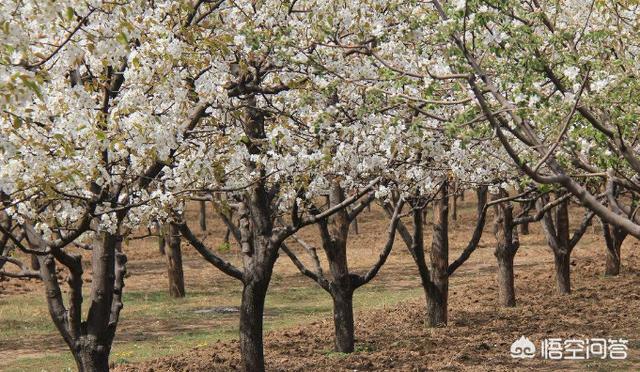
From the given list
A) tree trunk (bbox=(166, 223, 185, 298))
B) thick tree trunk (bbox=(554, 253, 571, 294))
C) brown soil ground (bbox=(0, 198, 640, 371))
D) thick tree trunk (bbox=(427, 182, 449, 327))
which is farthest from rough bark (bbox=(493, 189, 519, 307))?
tree trunk (bbox=(166, 223, 185, 298))

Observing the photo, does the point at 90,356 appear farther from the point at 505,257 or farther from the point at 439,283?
the point at 505,257

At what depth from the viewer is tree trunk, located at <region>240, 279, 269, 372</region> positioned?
13.9 m

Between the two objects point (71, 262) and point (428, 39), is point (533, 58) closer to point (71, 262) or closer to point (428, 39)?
point (428, 39)

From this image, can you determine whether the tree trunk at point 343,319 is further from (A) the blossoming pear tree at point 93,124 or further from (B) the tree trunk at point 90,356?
(B) the tree trunk at point 90,356

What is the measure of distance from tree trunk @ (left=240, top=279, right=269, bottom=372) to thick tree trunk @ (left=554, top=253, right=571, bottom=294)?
11758 millimetres

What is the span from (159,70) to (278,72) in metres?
3.33

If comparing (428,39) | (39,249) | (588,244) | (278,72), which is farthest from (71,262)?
(588,244)

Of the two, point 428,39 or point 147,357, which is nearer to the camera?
point 428,39

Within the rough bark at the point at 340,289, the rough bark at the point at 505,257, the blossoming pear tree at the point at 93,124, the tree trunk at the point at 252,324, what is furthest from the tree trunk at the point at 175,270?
the blossoming pear tree at the point at 93,124

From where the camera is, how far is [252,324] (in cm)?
1400

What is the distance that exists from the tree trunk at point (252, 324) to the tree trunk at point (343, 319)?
115 inches

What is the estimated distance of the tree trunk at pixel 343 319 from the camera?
16.7m

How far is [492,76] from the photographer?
1066 centimetres

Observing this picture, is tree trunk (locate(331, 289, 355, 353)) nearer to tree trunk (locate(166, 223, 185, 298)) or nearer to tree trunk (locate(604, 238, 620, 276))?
tree trunk (locate(604, 238, 620, 276))
